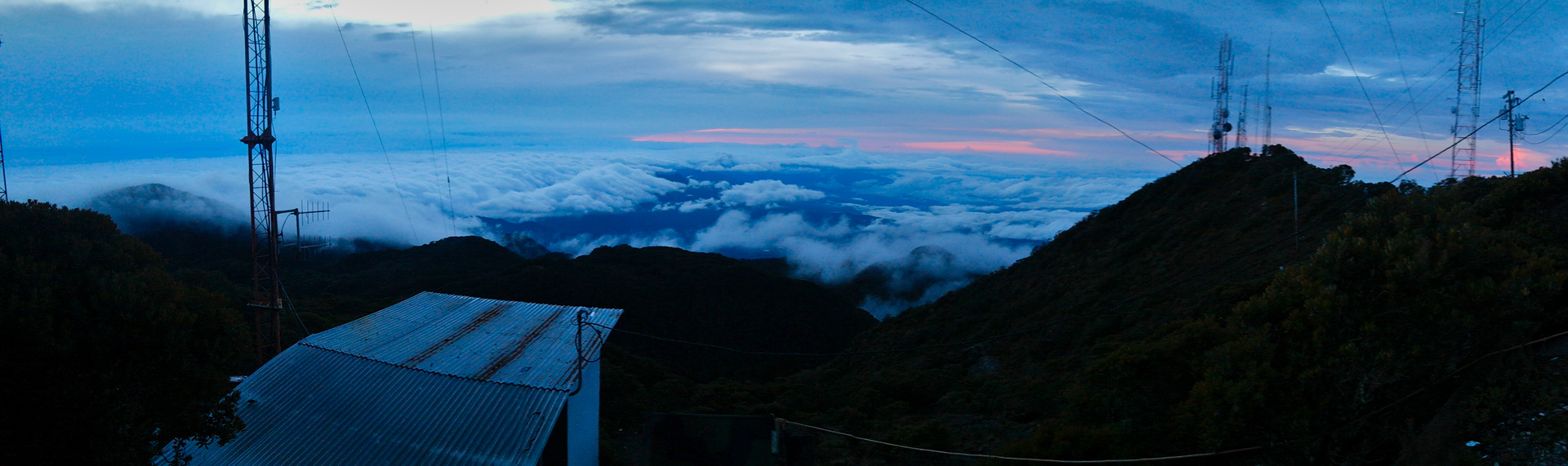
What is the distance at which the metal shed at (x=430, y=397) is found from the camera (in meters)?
13.6

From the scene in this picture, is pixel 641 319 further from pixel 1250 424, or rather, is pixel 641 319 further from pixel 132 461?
pixel 1250 424

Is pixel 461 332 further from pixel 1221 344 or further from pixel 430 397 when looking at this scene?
pixel 1221 344

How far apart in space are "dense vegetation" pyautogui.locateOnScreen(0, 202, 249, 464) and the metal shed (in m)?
2.42

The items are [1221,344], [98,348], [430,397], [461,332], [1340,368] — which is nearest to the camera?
[1340,368]

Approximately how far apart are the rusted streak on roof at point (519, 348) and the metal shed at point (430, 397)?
0.15 ft

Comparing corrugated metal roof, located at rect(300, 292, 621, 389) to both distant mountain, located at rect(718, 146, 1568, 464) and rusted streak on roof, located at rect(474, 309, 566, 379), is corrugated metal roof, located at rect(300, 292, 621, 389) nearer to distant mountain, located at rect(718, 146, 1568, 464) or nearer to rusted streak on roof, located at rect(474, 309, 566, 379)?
rusted streak on roof, located at rect(474, 309, 566, 379)

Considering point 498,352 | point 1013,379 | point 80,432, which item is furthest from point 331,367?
point 1013,379

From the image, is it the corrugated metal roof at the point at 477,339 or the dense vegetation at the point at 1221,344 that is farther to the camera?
the corrugated metal roof at the point at 477,339

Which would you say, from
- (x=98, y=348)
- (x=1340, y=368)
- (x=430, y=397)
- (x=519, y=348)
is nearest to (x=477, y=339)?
(x=519, y=348)

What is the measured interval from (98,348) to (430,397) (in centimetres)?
537

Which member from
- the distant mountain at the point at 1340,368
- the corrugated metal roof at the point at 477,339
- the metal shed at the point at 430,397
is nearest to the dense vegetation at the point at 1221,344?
the distant mountain at the point at 1340,368

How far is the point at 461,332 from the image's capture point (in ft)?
59.8

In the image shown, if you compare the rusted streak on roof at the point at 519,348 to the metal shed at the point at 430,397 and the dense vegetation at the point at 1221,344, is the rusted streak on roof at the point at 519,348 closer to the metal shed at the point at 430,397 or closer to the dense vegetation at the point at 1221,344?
the metal shed at the point at 430,397

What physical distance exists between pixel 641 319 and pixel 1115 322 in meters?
28.6
